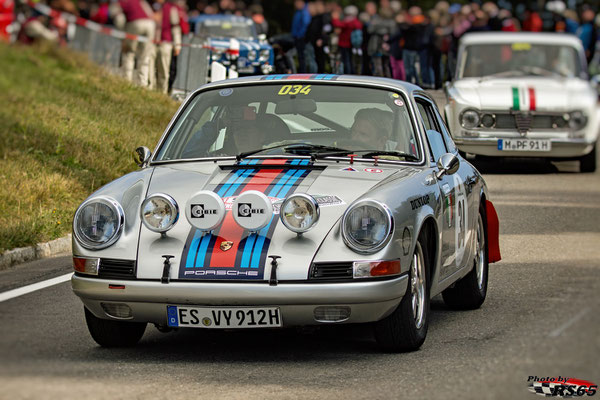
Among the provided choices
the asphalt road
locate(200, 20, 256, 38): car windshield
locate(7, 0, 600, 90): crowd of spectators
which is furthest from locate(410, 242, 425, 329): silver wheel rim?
locate(200, 20, 256, 38): car windshield

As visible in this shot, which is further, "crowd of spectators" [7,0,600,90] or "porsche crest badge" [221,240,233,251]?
"crowd of spectators" [7,0,600,90]

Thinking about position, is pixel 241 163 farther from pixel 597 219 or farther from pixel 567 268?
pixel 597 219

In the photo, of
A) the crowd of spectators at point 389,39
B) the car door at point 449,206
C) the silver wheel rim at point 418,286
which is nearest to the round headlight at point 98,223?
the silver wheel rim at point 418,286

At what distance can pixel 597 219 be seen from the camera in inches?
513

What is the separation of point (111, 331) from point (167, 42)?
16852 millimetres

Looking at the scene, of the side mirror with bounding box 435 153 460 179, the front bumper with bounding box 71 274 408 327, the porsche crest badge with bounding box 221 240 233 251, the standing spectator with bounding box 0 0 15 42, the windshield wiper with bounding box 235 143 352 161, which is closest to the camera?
the standing spectator with bounding box 0 0 15 42

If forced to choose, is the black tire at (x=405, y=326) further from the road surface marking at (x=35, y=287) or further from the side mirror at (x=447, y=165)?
the road surface marking at (x=35, y=287)

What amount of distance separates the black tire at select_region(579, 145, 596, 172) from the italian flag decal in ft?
5.15

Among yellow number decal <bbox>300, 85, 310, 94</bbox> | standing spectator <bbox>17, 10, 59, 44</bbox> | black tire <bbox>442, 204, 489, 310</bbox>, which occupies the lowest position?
black tire <bbox>442, 204, 489, 310</bbox>

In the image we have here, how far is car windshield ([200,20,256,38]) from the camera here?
2958 cm

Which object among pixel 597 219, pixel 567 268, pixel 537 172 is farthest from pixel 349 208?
pixel 537 172

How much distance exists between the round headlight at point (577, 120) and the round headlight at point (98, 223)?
11381mm

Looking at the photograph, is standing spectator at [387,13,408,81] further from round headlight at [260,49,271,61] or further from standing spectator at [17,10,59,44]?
standing spectator at [17,10,59,44]

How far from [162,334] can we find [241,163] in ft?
3.51
